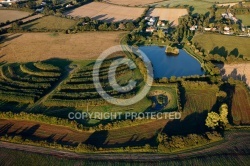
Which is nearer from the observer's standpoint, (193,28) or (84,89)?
(84,89)

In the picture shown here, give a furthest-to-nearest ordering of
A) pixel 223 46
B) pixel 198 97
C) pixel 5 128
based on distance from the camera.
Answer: pixel 223 46 → pixel 198 97 → pixel 5 128

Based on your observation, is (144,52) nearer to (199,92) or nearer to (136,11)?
(199,92)

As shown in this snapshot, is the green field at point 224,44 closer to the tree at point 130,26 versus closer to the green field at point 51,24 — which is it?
the tree at point 130,26

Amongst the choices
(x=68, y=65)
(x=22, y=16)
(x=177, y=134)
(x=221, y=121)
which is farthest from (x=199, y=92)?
(x=22, y=16)

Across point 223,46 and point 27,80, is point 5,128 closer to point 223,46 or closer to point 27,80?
point 27,80

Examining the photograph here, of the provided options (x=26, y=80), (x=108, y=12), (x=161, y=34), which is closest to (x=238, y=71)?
(x=161, y=34)

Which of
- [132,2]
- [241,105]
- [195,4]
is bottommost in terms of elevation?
[241,105]
